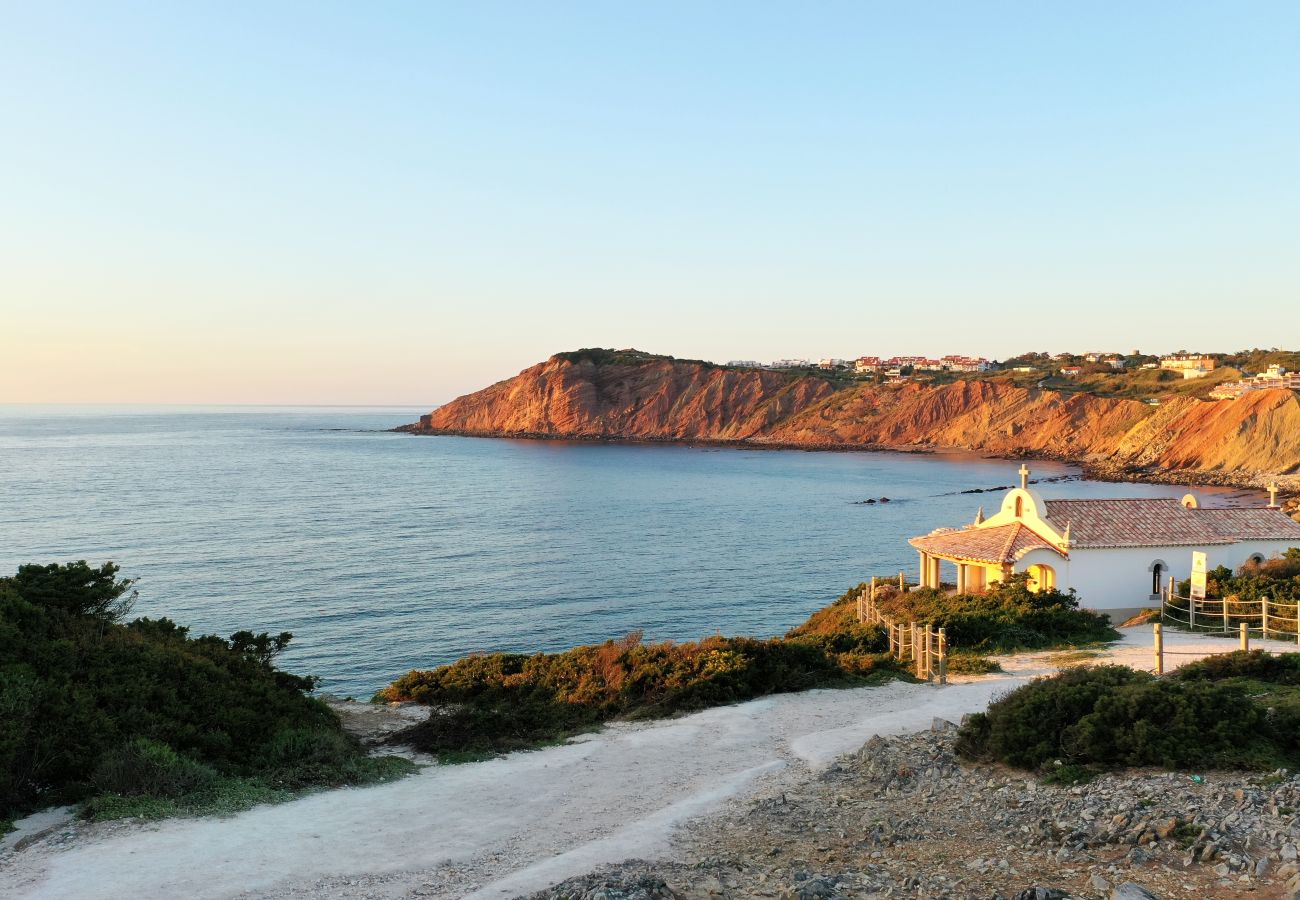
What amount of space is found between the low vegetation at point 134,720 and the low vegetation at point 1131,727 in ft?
28.2

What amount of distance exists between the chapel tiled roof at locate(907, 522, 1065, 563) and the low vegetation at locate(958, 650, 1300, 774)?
14635 millimetres

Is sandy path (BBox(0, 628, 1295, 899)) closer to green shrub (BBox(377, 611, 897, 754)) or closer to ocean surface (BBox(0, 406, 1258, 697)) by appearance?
green shrub (BBox(377, 611, 897, 754))

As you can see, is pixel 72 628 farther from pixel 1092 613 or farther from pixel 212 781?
pixel 1092 613

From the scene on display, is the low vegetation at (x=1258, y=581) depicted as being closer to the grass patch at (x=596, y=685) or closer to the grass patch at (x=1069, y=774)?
the grass patch at (x=596, y=685)

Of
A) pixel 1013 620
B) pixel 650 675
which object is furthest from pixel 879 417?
pixel 650 675

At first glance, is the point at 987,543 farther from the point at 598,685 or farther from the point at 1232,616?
the point at 598,685

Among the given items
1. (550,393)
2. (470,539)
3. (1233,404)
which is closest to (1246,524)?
(470,539)

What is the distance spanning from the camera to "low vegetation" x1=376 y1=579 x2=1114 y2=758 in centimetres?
1617

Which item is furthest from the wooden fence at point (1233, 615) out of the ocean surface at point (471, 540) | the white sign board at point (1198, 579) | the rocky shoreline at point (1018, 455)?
the rocky shoreline at point (1018, 455)

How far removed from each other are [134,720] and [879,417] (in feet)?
479

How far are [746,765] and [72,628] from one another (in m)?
11.0

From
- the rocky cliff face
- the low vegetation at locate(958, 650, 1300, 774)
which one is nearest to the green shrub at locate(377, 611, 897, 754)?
the low vegetation at locate(958, 650, 1300, 774)

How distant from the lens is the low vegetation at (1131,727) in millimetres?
10898

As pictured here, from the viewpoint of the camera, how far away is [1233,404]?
104812 millimetres
